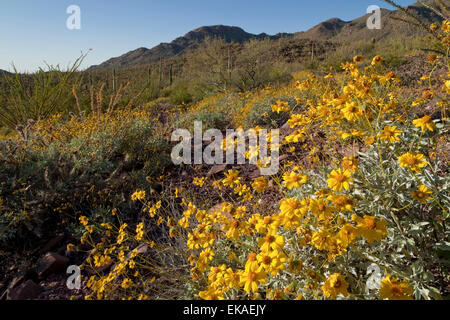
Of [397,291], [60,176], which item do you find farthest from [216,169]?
[397,291]

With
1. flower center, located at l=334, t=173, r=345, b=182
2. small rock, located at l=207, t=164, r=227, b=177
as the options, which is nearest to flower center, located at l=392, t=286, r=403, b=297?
flower center, located at l=334, t=173, r=345, b=182

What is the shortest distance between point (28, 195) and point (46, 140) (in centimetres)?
149

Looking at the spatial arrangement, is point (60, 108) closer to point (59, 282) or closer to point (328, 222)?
point (59, 282)

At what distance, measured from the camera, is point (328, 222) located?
126cm

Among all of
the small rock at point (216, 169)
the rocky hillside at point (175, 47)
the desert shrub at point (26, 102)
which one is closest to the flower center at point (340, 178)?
the small rock at point (216, 169)

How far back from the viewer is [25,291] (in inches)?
84.4

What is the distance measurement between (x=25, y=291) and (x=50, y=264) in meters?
0.28

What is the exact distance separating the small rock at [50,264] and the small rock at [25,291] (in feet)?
0.45

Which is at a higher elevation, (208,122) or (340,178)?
(208,122)

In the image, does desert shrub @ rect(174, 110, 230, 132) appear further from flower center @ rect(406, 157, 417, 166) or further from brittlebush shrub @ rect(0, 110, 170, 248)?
flower center @ rect(406, 157, 417, 166)

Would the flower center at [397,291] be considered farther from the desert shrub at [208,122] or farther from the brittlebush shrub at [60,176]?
the desert shrub at [208,122]

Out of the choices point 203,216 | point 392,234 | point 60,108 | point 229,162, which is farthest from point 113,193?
point 60,108

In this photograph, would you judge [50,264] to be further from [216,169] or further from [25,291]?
[216,169]

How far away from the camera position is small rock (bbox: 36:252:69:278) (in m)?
2.37
